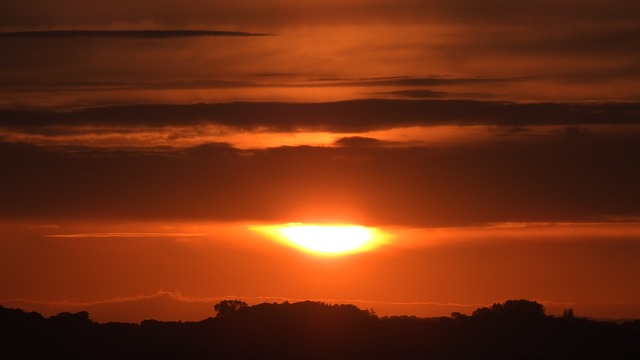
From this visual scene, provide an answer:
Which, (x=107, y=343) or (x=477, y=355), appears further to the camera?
(x=107, y=343)

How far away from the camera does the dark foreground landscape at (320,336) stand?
72.1m

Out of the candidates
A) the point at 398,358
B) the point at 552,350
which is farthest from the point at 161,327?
the point at 552,350

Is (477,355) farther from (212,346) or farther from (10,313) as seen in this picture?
(10,313)

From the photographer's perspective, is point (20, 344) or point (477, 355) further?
point (20, 344)

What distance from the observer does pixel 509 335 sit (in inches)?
2911

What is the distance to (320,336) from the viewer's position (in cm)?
7606

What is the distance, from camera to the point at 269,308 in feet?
263

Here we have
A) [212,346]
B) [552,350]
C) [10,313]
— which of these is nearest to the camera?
[552,350]

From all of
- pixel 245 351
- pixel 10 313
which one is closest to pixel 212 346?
pixel 245 351

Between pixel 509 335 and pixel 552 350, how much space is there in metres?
3.69

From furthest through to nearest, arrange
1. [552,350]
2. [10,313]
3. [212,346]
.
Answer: [10,313] → [212,346] → [552,350]

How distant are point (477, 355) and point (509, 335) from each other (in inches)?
144

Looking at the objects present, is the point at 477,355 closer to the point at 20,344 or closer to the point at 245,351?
the point at 245,351

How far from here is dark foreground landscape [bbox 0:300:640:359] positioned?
72.1 metres
